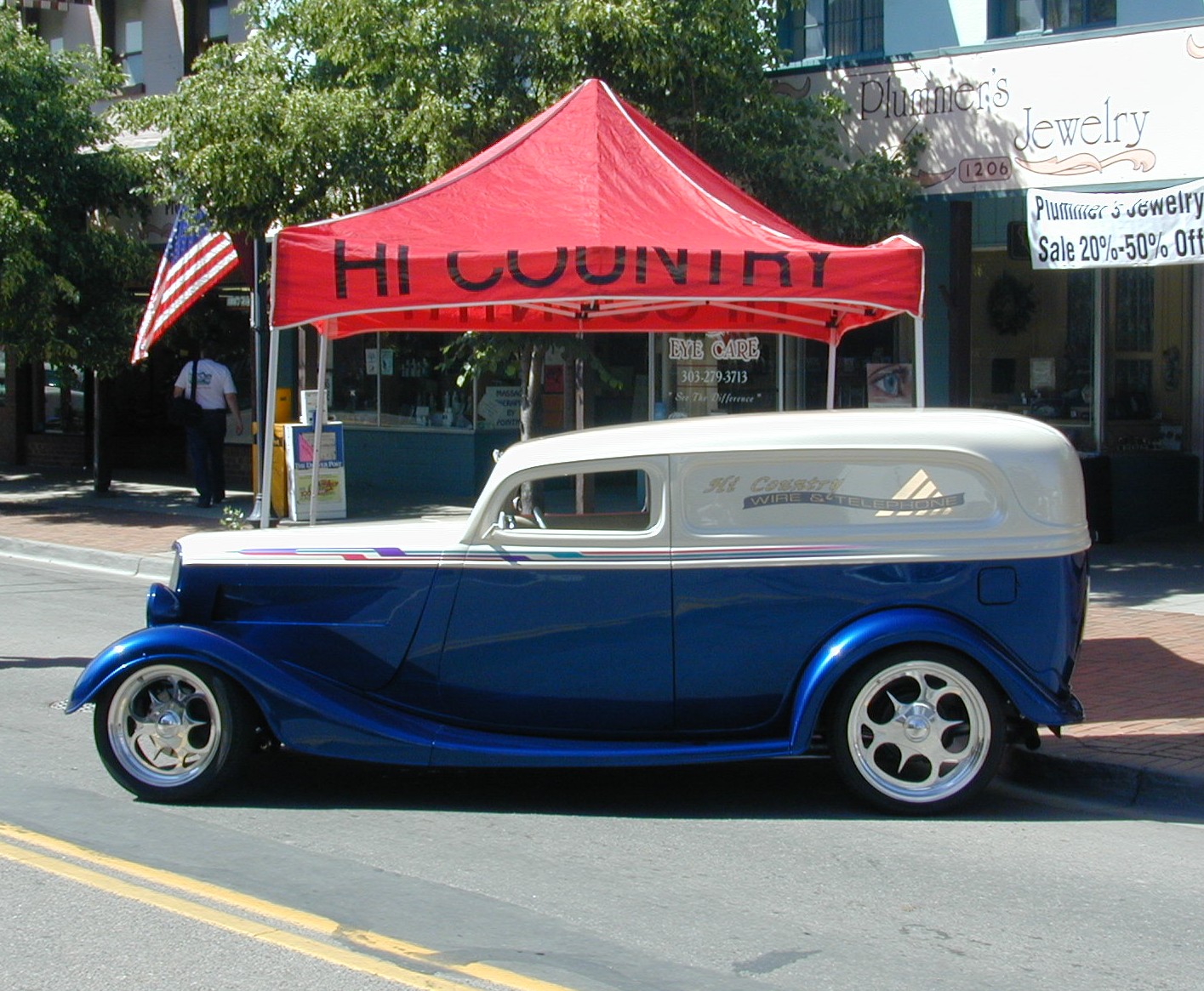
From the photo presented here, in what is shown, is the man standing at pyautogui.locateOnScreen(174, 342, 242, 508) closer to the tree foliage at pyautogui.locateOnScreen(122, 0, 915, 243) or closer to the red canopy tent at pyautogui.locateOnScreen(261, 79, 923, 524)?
the tree foliage at pyautogui.locateOnScreen(122, 0, 915, 243)

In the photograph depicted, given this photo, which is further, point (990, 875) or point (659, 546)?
point (659, 546)

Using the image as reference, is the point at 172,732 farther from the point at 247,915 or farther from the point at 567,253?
the point at 567,253

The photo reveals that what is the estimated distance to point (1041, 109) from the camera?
1258 centimetres

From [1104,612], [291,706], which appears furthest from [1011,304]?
[291,706]

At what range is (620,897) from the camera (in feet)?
16.6

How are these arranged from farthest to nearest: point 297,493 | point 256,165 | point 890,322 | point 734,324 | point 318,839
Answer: point 890,322, point 297,493, point 256,165, point 734,324, point 318,839

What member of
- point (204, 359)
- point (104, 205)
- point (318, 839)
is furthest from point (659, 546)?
point (104, 205)

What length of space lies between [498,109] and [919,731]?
808cm

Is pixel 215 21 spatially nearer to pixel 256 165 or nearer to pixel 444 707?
pixel 256 165

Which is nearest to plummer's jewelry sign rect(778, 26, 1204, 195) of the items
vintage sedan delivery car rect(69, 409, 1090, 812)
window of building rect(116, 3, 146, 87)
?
vintage sedan delivery car rect(69, 409, 1090, 812)

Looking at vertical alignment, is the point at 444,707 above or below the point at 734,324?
below

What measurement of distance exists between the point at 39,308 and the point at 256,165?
15.9 ft

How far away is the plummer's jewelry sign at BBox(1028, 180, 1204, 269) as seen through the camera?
11305mm

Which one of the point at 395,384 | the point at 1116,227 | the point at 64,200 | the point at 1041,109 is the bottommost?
the point at 395,384
